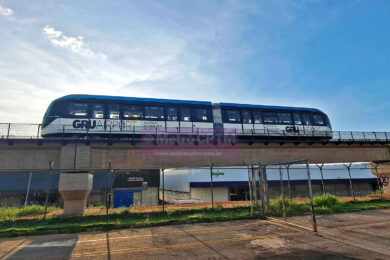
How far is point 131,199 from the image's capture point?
108 feet

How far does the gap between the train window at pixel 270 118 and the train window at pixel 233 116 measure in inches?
110

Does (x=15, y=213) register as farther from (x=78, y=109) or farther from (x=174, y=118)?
(x=174, y=118)

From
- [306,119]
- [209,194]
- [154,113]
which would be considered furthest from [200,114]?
[209,194]

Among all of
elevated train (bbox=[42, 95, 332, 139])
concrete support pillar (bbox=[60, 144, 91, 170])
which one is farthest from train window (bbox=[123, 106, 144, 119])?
concrete support pillar (bbox=[60, 144, 91, 170])

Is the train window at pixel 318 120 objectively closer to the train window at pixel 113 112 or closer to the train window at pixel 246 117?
the train window at pixel 246 117

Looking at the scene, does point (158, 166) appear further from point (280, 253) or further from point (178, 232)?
point (280, 253)

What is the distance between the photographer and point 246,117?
2620 centimetres

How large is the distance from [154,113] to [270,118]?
11832mm

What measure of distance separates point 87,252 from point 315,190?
129ft

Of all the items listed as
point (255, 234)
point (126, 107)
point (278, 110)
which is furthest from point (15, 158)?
point (278, 110)

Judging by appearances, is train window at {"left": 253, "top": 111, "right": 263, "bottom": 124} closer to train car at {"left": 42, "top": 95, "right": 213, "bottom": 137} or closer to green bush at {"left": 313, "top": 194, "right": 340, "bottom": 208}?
train car at {"left": 42, "top": 95, "right": 213, "bottom": 137}

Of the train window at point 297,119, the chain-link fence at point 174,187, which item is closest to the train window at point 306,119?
the train window at point 297,119

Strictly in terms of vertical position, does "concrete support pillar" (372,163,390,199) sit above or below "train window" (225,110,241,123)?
below

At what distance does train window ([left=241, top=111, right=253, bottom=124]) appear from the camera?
26.0 metres
